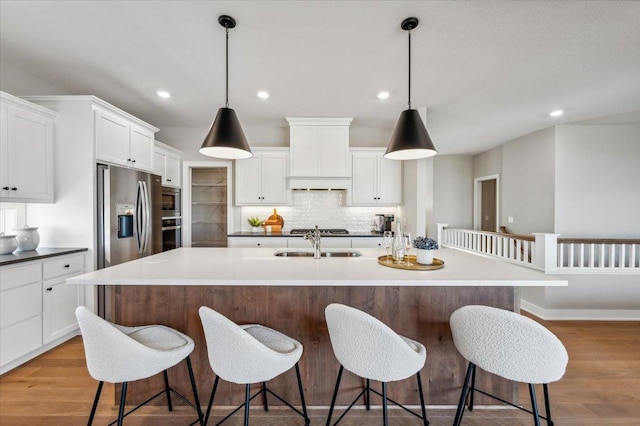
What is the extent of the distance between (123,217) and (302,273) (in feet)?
8.06

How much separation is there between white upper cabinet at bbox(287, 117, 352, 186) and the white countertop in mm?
2148

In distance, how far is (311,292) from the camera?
180 centimetres

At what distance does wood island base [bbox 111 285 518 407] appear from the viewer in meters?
1.78

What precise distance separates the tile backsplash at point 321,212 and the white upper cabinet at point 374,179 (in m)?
0.32

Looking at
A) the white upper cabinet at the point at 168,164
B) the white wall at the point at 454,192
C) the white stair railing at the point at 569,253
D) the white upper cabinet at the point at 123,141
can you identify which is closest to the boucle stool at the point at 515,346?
the white stair railing at the point at 569,253

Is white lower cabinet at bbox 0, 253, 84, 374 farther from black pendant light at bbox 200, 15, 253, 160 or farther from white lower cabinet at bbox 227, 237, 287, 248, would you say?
black pendant light at bbox 200, 15, 253, 160

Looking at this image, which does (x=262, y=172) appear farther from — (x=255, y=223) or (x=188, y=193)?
(x=188, y=193)

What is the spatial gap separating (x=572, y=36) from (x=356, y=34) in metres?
1.63

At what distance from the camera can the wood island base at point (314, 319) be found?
5.85 ft

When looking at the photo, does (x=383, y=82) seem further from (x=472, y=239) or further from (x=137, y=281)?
(x=472, y=239)

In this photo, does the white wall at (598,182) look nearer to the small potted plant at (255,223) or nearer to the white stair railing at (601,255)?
the white stair railing at (601,255)

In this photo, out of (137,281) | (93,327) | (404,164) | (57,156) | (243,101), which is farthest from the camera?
(404,164)

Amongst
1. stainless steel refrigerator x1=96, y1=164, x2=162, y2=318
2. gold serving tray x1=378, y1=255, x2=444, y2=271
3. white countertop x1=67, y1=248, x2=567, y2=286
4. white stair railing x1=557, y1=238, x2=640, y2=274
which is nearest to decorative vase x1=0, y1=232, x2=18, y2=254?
stainless steel refrigerator x1=96, y1=164, x2=162, y2=318

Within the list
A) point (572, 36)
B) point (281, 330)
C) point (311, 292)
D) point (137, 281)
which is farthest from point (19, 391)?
point (572, 36)
